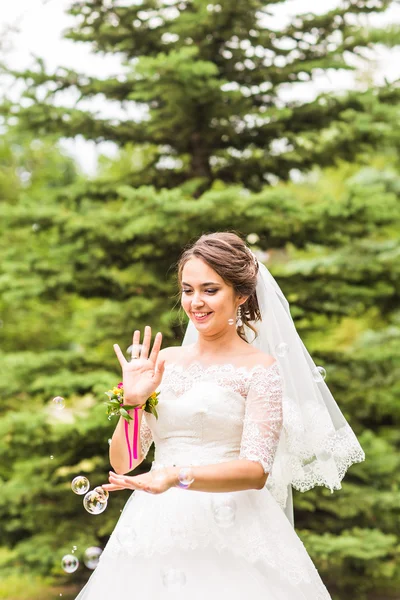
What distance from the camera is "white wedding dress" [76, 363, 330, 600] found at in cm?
278

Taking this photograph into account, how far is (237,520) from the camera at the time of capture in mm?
2922

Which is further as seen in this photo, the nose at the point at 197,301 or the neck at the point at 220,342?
the neck at the point at 220,342

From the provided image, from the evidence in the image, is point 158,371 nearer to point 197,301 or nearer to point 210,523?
point 197,301

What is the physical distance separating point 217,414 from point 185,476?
444mm

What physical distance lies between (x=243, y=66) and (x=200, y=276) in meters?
5.39

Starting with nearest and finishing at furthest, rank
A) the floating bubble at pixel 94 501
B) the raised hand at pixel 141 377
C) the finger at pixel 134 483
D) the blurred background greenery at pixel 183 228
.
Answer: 1. the finger at pixel 134 483
2. the raised hand at pixel 141 377
3. the floating bubble at pixel 94 501
4. the blurred background greenery at pixel 183 228

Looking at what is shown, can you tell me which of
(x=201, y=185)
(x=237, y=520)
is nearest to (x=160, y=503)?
(x=237, y=520)

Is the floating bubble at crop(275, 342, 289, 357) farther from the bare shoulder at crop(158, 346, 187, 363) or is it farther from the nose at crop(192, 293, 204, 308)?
the nose at crop(192, 293, 204, 308)

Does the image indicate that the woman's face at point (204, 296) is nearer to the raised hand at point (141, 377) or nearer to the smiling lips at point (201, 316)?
the smiling lips at point (201, 316)

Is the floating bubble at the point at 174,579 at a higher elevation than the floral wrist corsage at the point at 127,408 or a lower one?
lower

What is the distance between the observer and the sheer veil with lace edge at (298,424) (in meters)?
3.33

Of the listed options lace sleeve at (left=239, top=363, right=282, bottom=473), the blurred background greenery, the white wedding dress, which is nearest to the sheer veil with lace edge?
the white wedding dress

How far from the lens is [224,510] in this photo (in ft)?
9.35

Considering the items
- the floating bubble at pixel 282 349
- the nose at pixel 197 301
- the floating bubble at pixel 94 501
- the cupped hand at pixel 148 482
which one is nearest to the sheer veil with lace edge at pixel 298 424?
the floating bubble at pixel 282 349
